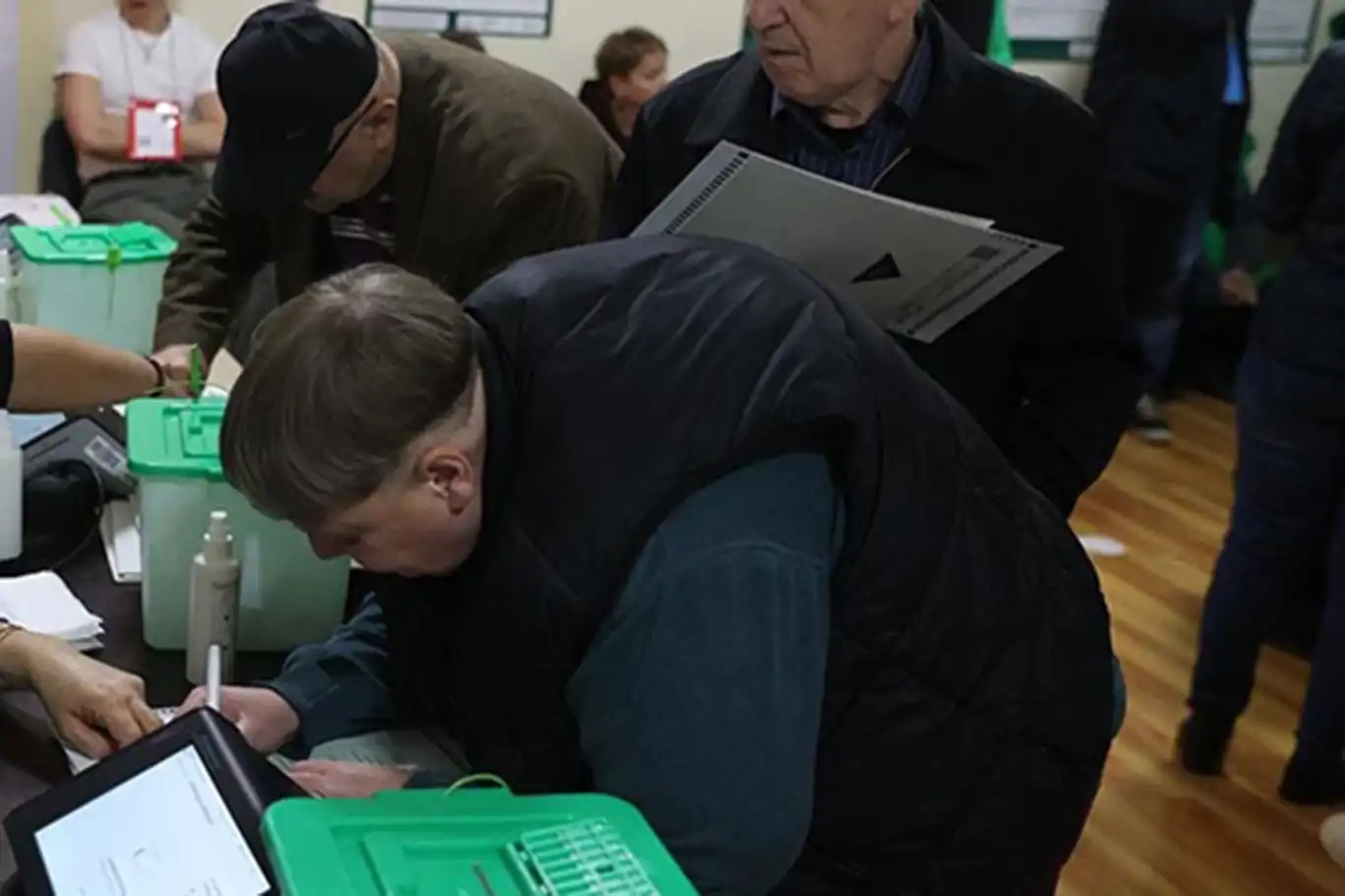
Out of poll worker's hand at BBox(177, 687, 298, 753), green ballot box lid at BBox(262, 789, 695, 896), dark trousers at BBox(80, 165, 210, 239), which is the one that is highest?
green ballot box lid at BBox(262, 789, 695, 896)

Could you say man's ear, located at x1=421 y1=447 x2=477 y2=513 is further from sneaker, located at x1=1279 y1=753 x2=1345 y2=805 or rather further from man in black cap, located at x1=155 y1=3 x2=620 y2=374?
sneaker, located at x1=1279 y1=753 x2=1345 y2=805

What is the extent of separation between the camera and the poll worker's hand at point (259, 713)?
1.22 meters

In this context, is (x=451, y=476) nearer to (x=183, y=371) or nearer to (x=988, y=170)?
(x=988, y=170)

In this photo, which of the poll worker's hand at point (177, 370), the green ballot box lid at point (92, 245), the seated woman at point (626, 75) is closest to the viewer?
the poll worker's hand at point (177, 370)

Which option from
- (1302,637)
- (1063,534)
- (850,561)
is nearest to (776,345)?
(850,561)

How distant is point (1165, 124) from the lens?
4.47 m

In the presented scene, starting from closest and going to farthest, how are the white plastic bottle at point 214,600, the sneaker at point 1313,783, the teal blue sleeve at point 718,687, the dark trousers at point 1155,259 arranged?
the teal blue sleeve at point 718,687
the white plastic bottle at point 214,600
the sneaker at point 1313,783
the dark trousers at point 1155,259

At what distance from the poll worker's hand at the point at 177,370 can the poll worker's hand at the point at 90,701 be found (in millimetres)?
538

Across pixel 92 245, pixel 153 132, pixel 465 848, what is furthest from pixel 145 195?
pixel 465 848

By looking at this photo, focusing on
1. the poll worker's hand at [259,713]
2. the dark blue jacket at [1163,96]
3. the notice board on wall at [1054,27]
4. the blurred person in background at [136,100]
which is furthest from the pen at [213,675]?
the notice board on wall at [1054,27]

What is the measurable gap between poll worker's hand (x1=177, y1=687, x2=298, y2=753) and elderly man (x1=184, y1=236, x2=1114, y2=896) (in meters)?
0.12

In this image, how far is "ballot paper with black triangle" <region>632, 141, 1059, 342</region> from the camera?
52.1 inches

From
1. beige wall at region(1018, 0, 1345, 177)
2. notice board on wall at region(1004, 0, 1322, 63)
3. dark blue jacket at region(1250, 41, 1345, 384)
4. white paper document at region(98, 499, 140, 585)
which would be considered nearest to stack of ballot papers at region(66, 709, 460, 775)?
white paper document at region(98, 499, 140, 585)

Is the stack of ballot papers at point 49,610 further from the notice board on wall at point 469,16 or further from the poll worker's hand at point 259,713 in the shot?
the notice board on wall at point 469,16
